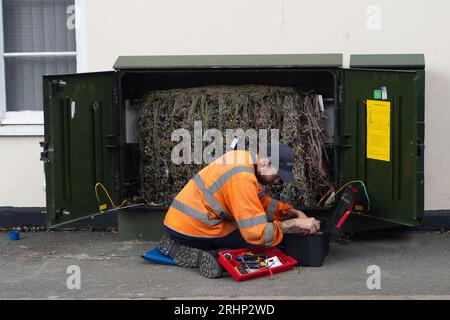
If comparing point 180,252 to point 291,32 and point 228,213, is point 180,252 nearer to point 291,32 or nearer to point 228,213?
point 228,213

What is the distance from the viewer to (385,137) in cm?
711

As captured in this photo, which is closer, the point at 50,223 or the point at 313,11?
the point at 50,223

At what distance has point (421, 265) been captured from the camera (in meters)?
6.77

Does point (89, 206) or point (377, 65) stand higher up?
point (377, 65)

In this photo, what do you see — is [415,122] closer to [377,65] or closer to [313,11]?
[377,65]

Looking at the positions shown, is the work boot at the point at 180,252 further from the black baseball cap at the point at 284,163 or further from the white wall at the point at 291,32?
the white wall at the point at 291,32

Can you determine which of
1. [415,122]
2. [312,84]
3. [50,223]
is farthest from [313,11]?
[50,223]

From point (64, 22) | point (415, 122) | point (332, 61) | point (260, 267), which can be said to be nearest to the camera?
point (260, 267)

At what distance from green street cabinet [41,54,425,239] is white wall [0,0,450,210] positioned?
0.30 meters

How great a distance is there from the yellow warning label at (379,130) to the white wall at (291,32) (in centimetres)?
96

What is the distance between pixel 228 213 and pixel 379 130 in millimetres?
1638

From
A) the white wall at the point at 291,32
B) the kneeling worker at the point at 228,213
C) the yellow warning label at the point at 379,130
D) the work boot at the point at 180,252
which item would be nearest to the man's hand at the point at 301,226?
the kneeling worker at the point at 228,213

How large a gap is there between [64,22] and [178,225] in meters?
3.10

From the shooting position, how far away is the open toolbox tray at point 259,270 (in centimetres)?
623
